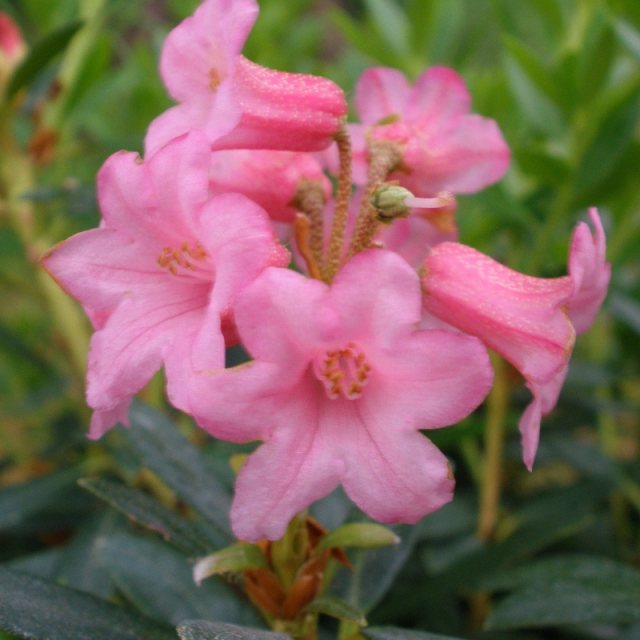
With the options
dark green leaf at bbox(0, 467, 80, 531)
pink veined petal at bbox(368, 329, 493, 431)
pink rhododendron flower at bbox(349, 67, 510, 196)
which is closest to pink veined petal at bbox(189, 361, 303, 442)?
pink veined petal at bbox(368, 329, 493, 431)

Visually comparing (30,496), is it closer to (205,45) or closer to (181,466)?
(181,466)

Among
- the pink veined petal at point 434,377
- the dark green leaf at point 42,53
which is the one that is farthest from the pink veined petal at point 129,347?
the dark green leaf at point 42,53

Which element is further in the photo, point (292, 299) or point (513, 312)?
point (513, 312)

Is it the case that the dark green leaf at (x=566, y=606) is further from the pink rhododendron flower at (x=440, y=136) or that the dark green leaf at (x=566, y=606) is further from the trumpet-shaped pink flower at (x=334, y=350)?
the pink rhododendron flower at (x=440, y=136)

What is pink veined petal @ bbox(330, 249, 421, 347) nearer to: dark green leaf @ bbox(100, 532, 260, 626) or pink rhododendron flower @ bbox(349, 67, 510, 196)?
pink rhododendron flower @ bbox(349, 67, 510, 196)

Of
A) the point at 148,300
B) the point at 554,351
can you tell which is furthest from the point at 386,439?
the point at 148,300

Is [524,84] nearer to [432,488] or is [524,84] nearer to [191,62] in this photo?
[191,62]

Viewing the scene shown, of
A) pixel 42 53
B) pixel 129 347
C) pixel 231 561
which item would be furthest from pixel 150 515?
pixel 42 53
